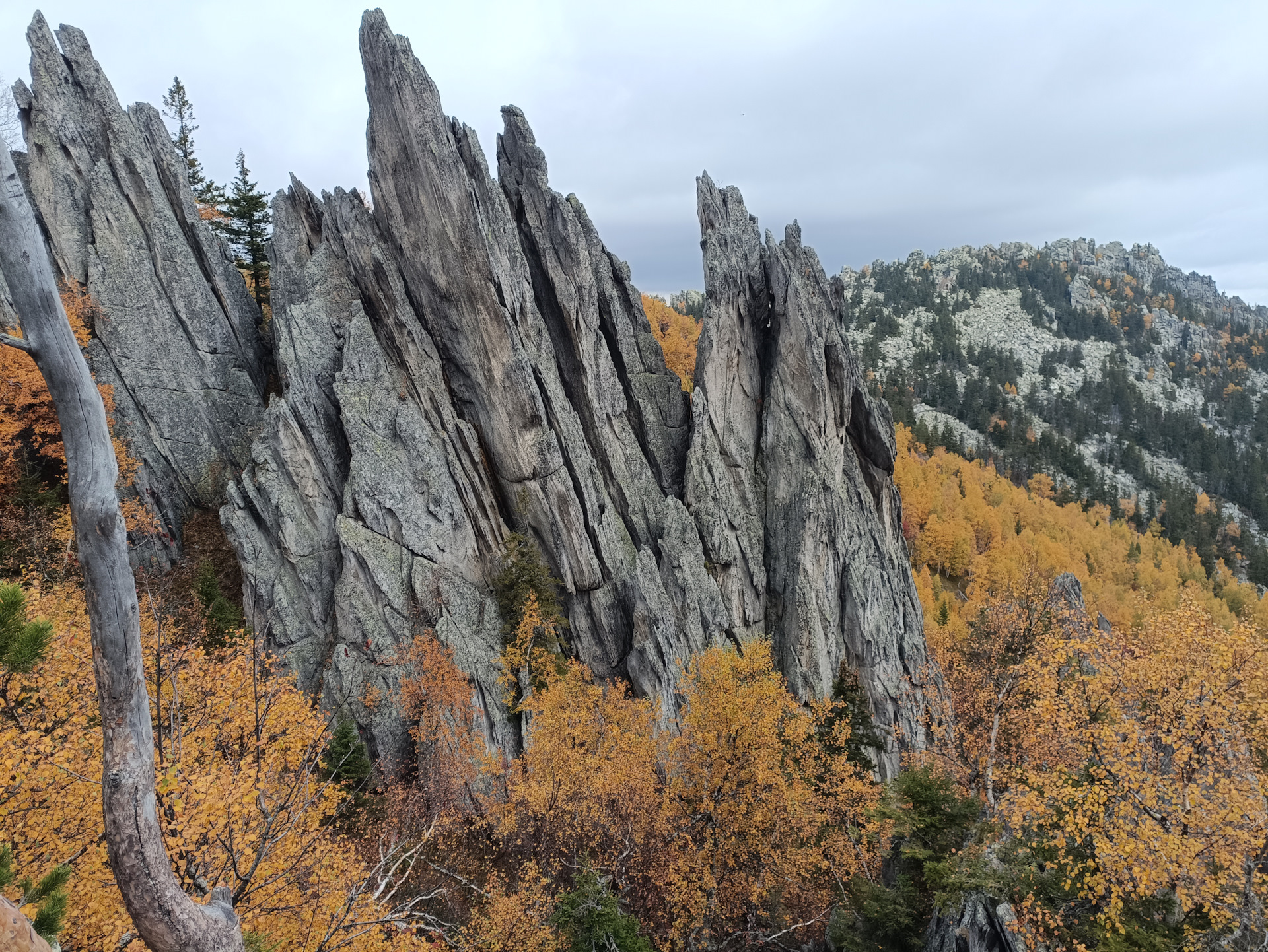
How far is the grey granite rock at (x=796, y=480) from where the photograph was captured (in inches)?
1753

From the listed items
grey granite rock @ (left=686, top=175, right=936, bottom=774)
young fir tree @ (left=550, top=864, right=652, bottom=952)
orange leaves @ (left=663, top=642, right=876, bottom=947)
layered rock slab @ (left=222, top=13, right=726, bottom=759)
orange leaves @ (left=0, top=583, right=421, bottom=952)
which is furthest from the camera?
grey granite rock @ (left=686, top=175, right=936, bottom=774)

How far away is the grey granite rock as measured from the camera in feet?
146

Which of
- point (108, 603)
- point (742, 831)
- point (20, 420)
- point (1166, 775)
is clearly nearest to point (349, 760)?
point (742, 831)

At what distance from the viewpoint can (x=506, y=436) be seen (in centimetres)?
3938

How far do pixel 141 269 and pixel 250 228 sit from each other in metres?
12.5

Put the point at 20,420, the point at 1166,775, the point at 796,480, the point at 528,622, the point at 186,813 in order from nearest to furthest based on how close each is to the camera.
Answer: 1. the point at 186,813
2. the point at 1166,775
3. the point at 20,420
4. the point at 528,622
5. the point at 796,480

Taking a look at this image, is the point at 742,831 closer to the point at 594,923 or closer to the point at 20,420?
the point at 594,923

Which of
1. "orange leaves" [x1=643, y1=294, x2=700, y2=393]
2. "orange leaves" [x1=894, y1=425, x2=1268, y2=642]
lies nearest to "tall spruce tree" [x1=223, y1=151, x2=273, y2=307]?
"orange leaves" [x1=643, y1=294, x2=700, y2=393]

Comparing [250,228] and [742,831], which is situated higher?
[250,228]

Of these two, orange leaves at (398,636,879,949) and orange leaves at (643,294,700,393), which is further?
orange leaves at (643,294,700,393)

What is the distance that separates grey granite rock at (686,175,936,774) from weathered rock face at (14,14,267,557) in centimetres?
3338

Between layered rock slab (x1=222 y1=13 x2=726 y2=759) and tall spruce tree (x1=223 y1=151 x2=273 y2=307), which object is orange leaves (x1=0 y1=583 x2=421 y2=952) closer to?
layered rock slab (x1=222 y1=13 x2=726 y2=759)

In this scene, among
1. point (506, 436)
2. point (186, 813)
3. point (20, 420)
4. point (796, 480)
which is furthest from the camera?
point (796, 480)

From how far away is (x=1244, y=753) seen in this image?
18172 mm
